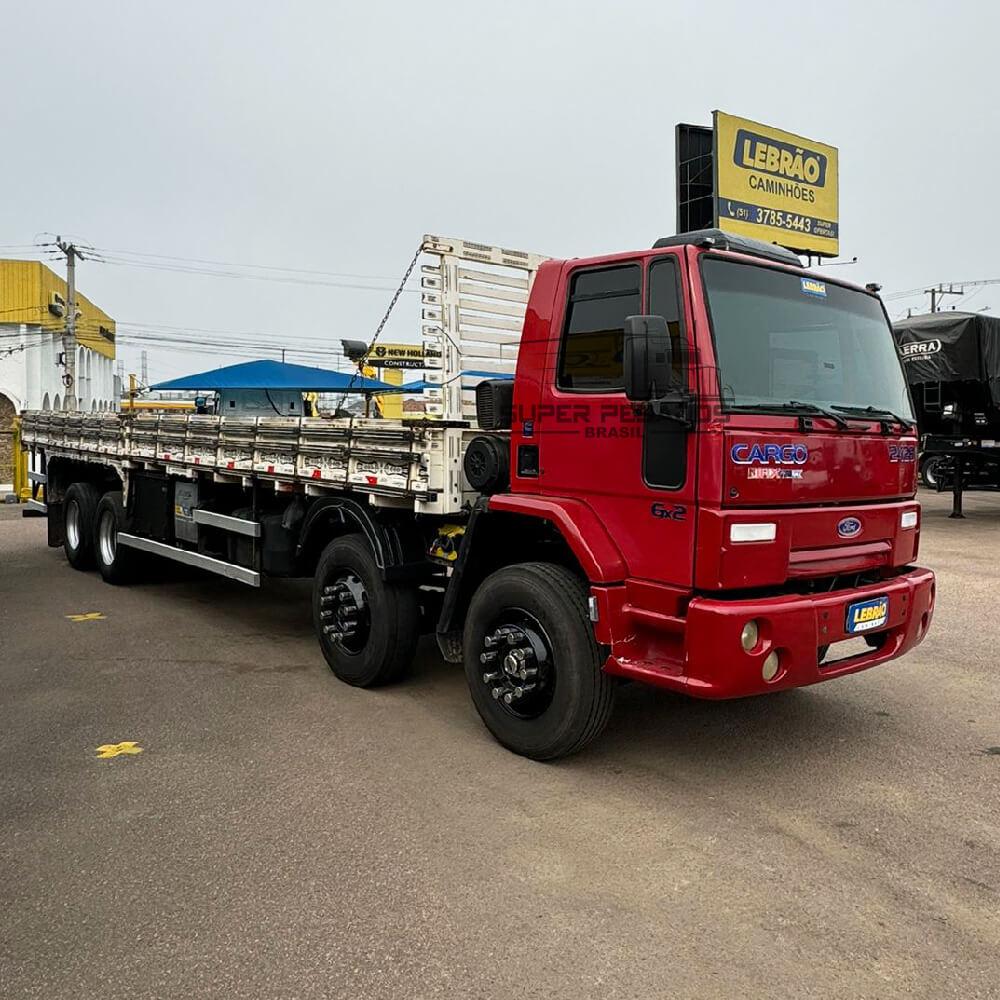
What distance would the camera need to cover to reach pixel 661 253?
4.11 metres

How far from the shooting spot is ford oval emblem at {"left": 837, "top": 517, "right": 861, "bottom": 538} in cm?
421

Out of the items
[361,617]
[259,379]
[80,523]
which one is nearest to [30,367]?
[259,379]

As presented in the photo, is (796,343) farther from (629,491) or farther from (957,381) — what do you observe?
(957,381)

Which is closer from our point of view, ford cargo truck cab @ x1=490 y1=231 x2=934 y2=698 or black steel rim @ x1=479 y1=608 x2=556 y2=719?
ford cargo truck cab @ x1=490 y1=231 x2=934 y2=698

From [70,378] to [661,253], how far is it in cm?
2974

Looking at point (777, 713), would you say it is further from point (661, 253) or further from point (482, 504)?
point (661, 253)

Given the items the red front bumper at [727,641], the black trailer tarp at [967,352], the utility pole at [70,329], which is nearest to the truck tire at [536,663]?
the red front bumper at [727,641]

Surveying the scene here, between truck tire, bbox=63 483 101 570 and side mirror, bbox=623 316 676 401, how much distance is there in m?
8.03

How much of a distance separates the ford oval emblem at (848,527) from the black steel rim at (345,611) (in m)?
2.81

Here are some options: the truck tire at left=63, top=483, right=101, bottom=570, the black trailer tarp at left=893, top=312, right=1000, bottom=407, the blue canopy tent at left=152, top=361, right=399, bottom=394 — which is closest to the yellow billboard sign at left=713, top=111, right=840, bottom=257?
the black trailer tarp at left=893, top=312, right=1000, bottom=407

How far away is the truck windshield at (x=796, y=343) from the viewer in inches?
158

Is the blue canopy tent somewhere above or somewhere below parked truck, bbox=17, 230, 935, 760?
above

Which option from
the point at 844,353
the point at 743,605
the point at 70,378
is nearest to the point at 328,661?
the point at 743,605

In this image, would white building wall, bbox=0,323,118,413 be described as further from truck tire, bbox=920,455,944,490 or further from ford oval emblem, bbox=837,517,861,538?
ford oval emblem, bbox=837,517,861,538
